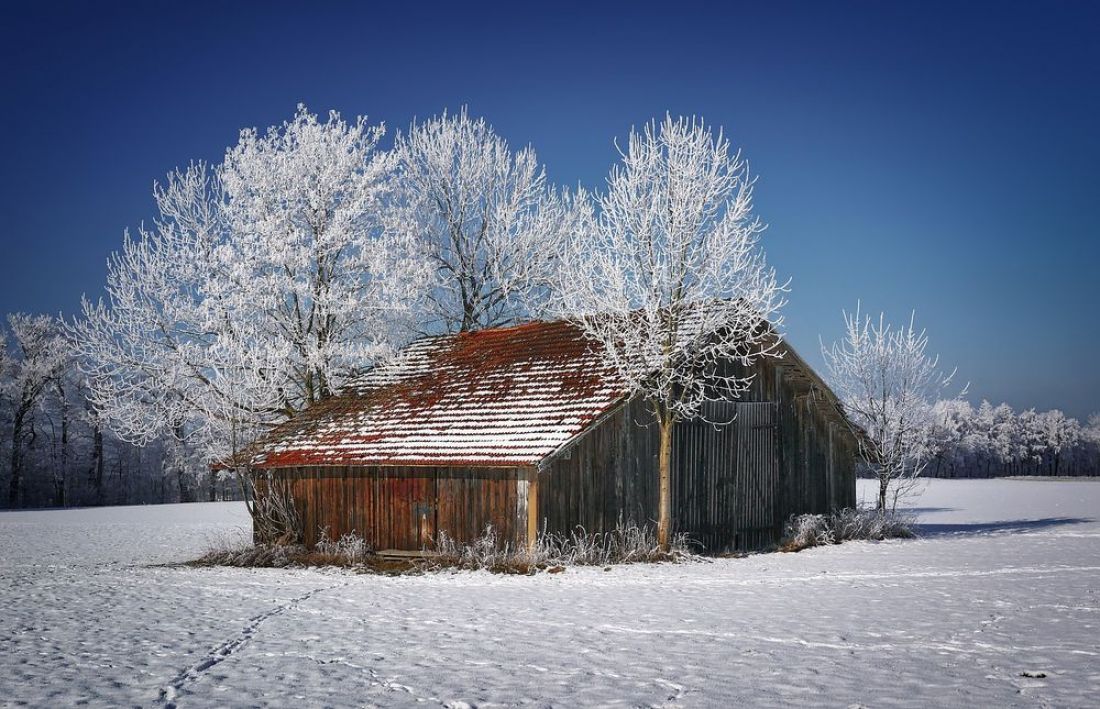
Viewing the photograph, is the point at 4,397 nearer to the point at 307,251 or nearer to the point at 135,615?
the point at 307,251

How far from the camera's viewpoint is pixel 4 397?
51.4m

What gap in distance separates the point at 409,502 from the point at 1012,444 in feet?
414

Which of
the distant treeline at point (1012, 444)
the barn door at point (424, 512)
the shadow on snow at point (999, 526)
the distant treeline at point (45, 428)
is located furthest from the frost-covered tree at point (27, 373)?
the distant treeline at point (1012, 444)

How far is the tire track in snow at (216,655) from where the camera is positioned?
323 inches

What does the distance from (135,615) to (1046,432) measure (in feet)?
459

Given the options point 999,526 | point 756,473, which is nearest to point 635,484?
point 756,473

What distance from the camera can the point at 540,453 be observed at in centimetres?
1781

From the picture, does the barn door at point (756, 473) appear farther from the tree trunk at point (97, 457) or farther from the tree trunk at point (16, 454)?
the tree trunk at point (97, 457)

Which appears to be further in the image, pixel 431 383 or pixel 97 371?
pixel 97 371

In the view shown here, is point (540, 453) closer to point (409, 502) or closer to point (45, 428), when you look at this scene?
point (409, 502)

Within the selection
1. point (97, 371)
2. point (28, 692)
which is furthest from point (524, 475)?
point (97, 371)

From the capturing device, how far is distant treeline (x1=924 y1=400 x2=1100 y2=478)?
407 ft

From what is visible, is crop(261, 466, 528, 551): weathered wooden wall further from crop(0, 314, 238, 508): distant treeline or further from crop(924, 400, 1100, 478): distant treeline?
crop(924, 400, 1100, 478): distant treeline

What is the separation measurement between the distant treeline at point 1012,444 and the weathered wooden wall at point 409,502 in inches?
4437
